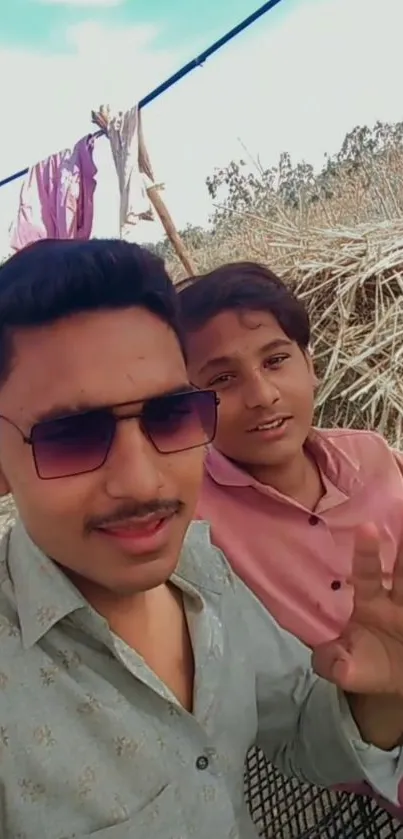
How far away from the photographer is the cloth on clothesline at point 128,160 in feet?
7.97

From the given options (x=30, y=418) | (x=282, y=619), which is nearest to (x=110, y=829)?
(x=30, y=418)

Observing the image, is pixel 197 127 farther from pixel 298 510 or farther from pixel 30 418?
pixel 30 418

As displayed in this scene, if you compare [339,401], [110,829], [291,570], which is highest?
[110,829]

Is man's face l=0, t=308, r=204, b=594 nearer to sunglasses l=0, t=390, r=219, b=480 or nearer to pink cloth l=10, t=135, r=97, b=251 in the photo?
sunglasses l=0, t=390, r=219, b=480

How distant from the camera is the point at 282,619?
1.11 meters

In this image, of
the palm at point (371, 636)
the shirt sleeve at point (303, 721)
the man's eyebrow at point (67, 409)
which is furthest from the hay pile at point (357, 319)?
the man's eyebrow at point (67, 409)

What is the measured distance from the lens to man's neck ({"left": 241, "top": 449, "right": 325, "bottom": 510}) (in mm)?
1205

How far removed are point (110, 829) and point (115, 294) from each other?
1.31ft

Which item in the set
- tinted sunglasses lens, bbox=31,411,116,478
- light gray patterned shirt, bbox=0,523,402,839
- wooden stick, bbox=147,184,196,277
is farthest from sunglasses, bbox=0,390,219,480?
wooden stick, bbox=147,184,196,277

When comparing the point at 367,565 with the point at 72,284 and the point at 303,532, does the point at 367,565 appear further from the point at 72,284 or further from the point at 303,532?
the point at 303,532

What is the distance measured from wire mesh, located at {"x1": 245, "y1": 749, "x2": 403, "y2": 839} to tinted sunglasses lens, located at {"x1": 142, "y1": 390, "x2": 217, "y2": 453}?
577 millimetres

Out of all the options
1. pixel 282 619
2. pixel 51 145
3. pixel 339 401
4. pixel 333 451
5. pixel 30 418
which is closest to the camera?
pixel 30 418

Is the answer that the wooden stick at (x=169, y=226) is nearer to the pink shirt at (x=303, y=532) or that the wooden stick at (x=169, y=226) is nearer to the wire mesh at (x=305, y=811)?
the pink shirt at (x=303, y=532)

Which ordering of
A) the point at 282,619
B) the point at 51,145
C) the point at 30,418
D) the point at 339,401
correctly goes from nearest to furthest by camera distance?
the point at 30,418
the point at 282,619
the point at 339,401
the point at 51,145
